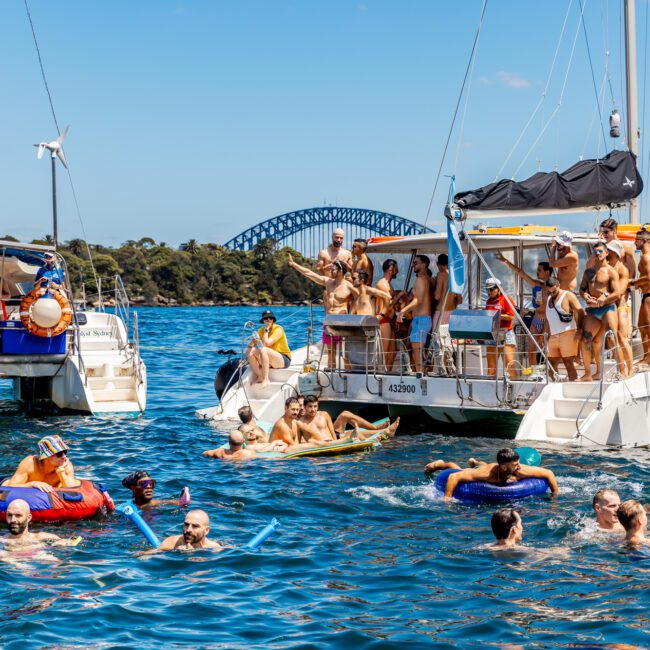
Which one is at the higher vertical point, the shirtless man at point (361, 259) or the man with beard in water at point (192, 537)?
the shirtless man at point (361, 259)

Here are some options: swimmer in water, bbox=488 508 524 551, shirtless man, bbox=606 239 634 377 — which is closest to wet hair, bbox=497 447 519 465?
swimmer in water, bbox=488 508 524 551

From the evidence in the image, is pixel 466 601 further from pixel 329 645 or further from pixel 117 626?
pixel 117 626

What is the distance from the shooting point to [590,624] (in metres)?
7.75

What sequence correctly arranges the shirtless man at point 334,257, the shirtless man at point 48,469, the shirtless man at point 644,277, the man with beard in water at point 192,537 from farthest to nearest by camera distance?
the shirtless man at point 334,257
the shirtless man at point 644,277
the shirtless man at point 48,469
the man with beard in water at point 192,537

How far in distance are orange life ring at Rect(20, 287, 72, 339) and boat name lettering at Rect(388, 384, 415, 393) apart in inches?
269

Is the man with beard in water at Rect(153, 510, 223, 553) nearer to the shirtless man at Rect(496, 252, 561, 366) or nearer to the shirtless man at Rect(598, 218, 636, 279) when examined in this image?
the shirtless man at Rect(496, 252, 561, 366)

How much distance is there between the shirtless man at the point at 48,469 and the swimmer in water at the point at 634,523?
6175mm

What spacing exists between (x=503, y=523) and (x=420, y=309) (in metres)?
7.05

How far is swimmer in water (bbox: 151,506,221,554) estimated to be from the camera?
9789 mm

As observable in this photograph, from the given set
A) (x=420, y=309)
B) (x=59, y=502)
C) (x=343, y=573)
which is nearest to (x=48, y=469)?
(x=59, y=502)

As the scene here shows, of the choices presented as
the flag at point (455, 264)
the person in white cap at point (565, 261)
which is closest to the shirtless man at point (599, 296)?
the person in white cap at point (565, 261)

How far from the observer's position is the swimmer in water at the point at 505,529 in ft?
31.7

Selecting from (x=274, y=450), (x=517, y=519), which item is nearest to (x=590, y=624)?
(x=517, y=519)

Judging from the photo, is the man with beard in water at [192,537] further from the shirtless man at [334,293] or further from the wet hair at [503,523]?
the shirtless man at [334,293]
